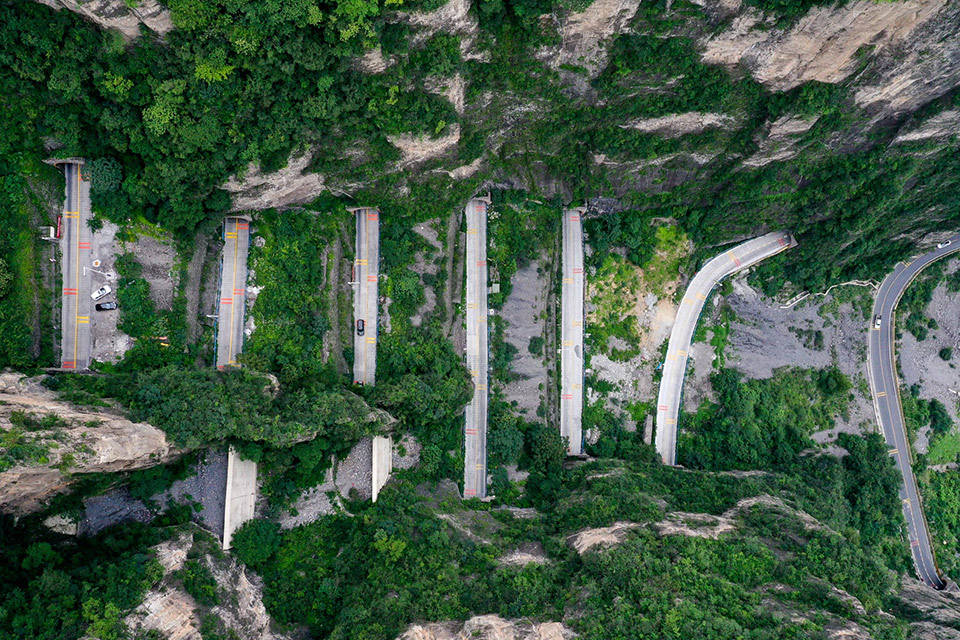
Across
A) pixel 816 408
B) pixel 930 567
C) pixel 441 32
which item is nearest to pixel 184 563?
pixel 441 32

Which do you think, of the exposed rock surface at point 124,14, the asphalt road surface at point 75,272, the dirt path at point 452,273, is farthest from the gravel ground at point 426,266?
the asphalt road surface at point 75,272

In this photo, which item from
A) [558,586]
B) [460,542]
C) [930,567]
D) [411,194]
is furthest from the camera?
[930,567]

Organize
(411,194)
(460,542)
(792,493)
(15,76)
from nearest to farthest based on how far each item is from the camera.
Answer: (15,76), (460,542), (411,194), (792,493)

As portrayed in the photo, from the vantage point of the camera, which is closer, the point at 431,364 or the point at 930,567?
the point at 431,364

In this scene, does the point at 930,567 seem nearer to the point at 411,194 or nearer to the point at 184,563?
the point at 411,194

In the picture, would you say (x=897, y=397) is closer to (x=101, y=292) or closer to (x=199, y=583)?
(x=199, y=583)

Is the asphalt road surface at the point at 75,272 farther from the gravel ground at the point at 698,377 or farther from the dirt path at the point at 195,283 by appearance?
the gravel ground at the point at 698,377
